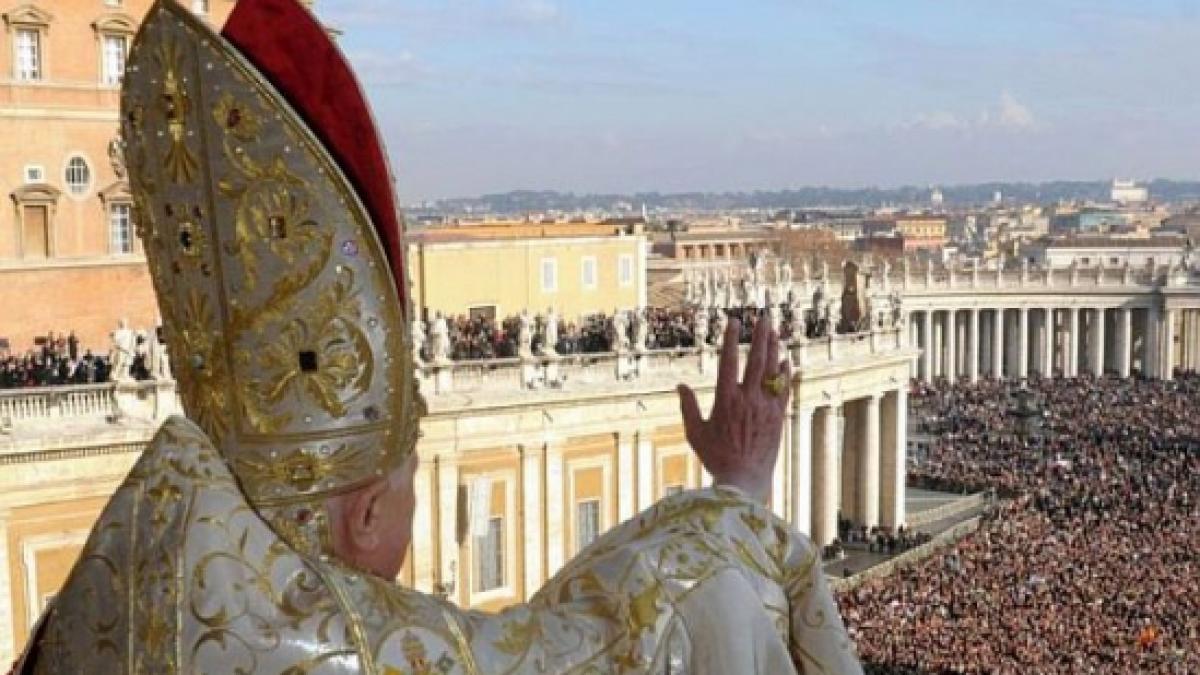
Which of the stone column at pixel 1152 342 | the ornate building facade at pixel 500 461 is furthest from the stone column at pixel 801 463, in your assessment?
the stone column at pixel 1152 342

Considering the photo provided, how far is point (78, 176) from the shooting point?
24312mm

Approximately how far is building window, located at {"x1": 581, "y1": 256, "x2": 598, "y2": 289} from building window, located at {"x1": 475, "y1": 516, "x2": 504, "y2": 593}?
1105cm

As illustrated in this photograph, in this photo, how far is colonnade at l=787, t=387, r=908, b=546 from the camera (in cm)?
3147

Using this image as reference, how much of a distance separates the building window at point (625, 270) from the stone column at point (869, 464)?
660 cm

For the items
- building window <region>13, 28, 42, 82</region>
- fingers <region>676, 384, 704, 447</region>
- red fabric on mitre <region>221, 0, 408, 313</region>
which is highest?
building window <region>13, 28, 42, 82</region>

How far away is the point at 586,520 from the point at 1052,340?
→ 55279 millimetres

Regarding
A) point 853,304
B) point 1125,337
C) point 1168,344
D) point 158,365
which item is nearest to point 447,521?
point 158,365

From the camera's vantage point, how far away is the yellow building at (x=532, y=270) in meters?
31.0

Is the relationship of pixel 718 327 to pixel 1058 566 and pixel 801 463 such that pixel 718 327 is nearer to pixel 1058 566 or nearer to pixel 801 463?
pixel 801 463

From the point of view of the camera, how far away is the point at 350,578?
2848mm

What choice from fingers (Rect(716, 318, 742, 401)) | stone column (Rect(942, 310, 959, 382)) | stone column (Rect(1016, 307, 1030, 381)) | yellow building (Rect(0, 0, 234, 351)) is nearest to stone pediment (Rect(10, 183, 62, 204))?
yellow building (Rect(0, 0, 234, 351))

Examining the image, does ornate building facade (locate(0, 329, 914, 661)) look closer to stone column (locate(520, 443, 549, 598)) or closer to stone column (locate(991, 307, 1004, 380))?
stone column (locate(520, 443, 549, 598))

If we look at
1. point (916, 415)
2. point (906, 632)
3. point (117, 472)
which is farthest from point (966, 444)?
point (117, 472)

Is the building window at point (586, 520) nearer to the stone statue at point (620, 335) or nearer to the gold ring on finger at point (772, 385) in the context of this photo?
the stone statue at point (620, 335)
